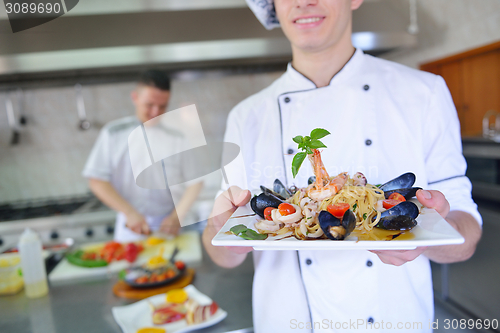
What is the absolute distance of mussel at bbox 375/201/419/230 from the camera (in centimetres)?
55

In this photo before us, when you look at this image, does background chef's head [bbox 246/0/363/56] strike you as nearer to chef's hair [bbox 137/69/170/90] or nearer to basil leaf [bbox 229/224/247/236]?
basil leaf [bbox 229/224/247/236]

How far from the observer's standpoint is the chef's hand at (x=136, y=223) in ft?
6.47

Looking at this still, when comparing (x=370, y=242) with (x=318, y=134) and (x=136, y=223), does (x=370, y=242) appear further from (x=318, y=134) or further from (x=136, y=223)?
(x=136, y=223)

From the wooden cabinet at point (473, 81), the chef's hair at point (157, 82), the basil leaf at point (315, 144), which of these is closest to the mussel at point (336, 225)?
the basil leaf at point (315, 144)

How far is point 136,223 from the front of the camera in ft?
6.59

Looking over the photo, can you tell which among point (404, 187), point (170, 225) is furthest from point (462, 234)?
point (170, 225)

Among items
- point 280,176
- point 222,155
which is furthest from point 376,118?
point 222,155

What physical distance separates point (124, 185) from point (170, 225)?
0.47m

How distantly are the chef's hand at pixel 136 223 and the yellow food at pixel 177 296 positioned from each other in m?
0.87

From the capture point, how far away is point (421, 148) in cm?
83

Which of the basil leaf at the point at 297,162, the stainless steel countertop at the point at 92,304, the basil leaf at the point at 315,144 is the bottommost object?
the stainless steel countertop at the point at 92,304

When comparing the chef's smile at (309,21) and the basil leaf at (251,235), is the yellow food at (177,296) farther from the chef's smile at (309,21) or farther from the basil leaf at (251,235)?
the chef's smile at (309,21)

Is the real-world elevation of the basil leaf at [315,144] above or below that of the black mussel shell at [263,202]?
above

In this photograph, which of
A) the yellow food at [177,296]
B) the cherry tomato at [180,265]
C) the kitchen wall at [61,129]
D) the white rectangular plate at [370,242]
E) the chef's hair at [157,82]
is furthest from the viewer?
the kitchen wall at [61,129]
